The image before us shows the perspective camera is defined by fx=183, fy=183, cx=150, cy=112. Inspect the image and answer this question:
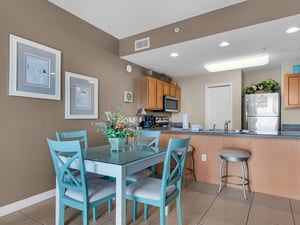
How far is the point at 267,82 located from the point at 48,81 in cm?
484

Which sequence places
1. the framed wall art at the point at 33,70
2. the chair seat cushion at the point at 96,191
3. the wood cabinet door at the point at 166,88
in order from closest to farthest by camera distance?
the chair seat cushion at the point at 96,191
the framed wall art at the point at 33,70
the wood cabinet door at the point at 166,88

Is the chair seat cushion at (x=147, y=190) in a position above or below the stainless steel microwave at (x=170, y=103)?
below

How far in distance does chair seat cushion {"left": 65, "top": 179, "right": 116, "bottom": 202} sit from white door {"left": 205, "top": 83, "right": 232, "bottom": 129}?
4164mm

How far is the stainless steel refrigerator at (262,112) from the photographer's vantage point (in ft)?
14.3

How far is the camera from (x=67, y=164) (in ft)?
5.14

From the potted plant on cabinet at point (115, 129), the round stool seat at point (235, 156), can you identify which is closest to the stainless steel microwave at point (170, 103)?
the round stool seat at point (235, 156)

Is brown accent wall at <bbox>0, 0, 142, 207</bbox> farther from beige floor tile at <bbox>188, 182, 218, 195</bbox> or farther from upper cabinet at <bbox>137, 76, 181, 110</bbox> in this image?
beige floor tile at <bbox>188, 182, 218, 195</bbox>

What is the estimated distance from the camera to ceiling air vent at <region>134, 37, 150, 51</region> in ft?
11.5

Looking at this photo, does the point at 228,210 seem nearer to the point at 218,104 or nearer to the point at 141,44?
the point at 141,44

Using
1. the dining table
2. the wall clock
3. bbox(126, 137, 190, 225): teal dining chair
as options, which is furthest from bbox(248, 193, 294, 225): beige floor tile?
the wall clock

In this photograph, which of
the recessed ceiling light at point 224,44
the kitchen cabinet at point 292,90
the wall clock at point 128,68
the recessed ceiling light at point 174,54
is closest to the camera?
the recessed ceiling light at point 224,44

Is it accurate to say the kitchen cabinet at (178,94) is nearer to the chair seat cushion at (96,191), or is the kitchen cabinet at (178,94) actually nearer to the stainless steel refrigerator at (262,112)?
the stainless steel refrigerator at (262,112)

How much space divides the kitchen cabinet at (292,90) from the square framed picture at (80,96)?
163 inches

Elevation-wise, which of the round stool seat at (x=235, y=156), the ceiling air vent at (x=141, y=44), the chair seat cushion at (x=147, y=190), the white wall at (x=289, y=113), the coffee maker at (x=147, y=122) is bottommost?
the chair seat cushion at (x=147, y=190)
